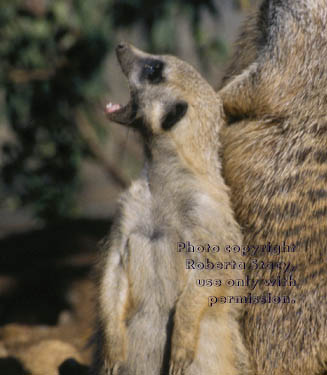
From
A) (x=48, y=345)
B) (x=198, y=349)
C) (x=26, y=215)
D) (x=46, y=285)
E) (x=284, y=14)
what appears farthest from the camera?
(x=26, y=215)

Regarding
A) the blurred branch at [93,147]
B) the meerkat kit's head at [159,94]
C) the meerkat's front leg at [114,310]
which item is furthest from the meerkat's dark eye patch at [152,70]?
the blurred branch at [93,147]

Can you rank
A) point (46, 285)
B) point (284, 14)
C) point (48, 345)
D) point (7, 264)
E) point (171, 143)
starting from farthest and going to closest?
point (7, 264) → point (46, 285) → point (48, 345) → point (284, 14) → point (171, 143)

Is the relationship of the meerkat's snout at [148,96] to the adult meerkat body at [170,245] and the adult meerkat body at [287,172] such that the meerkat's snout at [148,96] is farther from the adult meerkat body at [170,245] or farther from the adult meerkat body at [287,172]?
the adult meerkat body at [287,172]

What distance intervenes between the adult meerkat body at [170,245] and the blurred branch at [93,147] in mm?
3648

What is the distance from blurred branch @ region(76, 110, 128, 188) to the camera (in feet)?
21.8

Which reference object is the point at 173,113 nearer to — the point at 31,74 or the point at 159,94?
the point at 159,94

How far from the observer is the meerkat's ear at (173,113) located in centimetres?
285

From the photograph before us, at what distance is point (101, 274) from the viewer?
294cm

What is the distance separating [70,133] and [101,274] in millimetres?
3663

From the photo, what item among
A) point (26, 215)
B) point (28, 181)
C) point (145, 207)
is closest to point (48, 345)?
point (145, 207)

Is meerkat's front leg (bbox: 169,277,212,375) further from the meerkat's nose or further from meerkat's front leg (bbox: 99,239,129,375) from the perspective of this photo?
the meerkat's nose

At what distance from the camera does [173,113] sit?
286cm

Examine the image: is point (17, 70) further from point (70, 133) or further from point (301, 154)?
point (301, 154)

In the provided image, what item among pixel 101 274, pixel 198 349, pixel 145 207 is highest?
pixel 145 207
